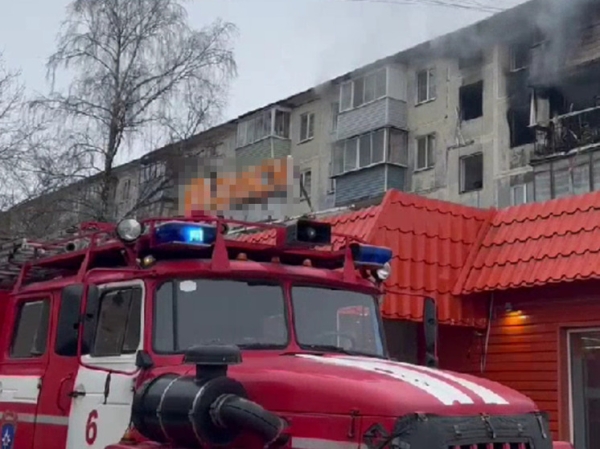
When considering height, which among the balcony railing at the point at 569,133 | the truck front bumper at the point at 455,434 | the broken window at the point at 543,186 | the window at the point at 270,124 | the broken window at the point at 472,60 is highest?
the broken window at the point at 472,60

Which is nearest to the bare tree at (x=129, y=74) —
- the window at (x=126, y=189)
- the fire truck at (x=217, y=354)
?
the window at (x=126, y=189)

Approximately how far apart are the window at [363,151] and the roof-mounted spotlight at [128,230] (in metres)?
25.8

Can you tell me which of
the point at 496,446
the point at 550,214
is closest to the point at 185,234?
the point at 496,446

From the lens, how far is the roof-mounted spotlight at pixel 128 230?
596cm

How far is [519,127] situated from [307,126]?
984 centimetres

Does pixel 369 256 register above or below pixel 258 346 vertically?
above

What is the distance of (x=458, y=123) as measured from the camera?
31.3 metres

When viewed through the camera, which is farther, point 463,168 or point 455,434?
point 463,168

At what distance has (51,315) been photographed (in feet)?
21.6

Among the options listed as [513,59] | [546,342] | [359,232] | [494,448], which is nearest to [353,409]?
[494,448]

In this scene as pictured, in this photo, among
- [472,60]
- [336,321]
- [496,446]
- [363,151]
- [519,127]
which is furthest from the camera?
[363,151]

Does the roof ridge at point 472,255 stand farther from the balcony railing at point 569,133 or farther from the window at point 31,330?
the balcony railing at point 569,133

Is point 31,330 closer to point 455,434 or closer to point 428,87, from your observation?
point 455,434

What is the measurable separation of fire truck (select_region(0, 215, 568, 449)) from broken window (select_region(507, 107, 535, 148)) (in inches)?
907
